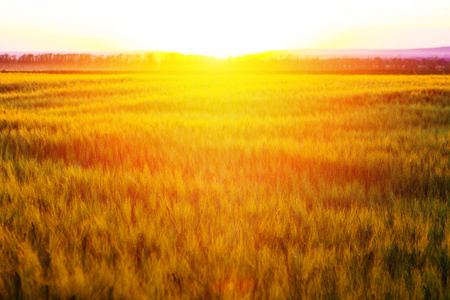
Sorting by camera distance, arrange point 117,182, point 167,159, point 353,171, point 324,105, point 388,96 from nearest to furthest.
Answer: point 117,182 < point 353,171 < point 167,159 < point 324,105 < point 388,96

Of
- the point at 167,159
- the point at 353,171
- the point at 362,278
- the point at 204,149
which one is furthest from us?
the point at 204,149

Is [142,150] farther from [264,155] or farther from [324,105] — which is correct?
[324,105]

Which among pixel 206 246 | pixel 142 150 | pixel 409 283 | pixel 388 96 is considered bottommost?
pixel 409 283

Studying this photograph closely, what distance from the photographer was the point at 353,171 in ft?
10.7

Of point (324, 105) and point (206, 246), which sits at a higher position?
point (324, 105)

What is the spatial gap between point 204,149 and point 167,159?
20.3 inches

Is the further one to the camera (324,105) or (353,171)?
(324,105)

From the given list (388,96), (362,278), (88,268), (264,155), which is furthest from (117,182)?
(388,96)

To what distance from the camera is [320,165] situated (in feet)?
11.1

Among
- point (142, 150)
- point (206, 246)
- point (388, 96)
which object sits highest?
point (388, 96)

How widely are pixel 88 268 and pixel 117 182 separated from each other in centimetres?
129

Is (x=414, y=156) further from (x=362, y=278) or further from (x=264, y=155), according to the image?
(x=362, y=278)

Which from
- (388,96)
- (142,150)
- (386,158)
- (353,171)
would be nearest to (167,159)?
(142,150)

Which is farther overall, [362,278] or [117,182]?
[117,182]
